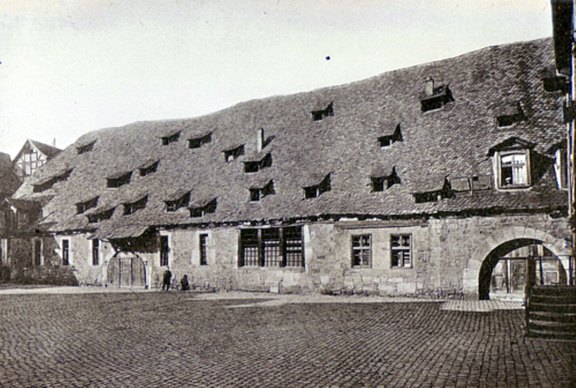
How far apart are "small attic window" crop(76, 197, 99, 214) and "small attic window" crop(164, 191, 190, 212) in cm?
618

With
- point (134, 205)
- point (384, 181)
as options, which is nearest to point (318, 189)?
point (384, 181)

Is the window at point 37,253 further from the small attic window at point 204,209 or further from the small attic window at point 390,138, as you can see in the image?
the small attic window at point 390,138

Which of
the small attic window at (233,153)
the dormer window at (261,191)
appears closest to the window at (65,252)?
the small attic window at (233,153)

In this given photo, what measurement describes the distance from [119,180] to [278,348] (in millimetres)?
23911

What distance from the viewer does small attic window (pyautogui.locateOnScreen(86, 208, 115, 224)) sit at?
3008cm

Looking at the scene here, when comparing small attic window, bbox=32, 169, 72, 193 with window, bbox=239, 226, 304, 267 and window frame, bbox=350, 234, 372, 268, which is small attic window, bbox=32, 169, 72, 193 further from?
window frame, bbox=350, 234, 372, 268

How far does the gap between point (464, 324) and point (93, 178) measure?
26.5m

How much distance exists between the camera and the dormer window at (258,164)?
27375 mm

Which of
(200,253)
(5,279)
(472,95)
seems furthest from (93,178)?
(472,95)

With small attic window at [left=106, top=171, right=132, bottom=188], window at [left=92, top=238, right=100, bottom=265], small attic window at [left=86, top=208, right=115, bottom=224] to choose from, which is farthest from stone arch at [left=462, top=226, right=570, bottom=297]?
small attic window at [left=106, top=171, right=132, bottom=188]

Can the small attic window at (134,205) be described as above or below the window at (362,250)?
above

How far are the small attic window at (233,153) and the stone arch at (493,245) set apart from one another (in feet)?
46.1

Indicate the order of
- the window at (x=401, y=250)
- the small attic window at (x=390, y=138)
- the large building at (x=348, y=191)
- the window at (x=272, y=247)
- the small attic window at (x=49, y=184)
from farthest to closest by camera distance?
the small attic window at (x=49, y=184), the small attic window at (x=390, y=138), the window at (x=272, y=247), the window at (x=401, y=250), the large building at (x=348, y=191)

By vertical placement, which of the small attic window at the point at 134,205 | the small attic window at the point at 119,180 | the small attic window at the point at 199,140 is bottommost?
the small attic window at the point at 134,205
